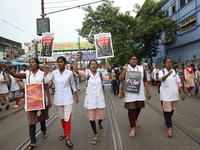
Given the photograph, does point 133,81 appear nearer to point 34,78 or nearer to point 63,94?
point 63,94

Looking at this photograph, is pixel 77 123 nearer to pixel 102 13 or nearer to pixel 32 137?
pixel 32 137

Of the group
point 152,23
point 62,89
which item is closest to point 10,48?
point 152,23

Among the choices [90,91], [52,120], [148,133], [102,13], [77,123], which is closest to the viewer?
[90,91]

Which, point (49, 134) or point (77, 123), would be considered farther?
point (77, 123)

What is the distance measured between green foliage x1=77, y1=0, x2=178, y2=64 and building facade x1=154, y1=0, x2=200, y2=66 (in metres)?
0.91

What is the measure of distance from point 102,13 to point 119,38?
334 cm

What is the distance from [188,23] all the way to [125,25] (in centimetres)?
628

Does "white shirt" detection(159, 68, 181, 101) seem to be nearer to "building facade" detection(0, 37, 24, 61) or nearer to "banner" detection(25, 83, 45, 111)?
"banner" detection(25, 83, 45, 111)

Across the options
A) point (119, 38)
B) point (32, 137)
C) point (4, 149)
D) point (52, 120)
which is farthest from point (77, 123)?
point (119, 38)

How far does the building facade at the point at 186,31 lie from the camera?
1512 cm

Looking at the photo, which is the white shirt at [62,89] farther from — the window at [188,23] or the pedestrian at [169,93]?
the window at [188,23]

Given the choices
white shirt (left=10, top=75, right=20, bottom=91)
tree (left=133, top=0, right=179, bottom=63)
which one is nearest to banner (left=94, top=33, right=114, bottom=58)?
white shirt (left=10, top=75, right=20, bottom=91)

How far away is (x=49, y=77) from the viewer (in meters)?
3.47

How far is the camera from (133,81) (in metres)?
3.63
